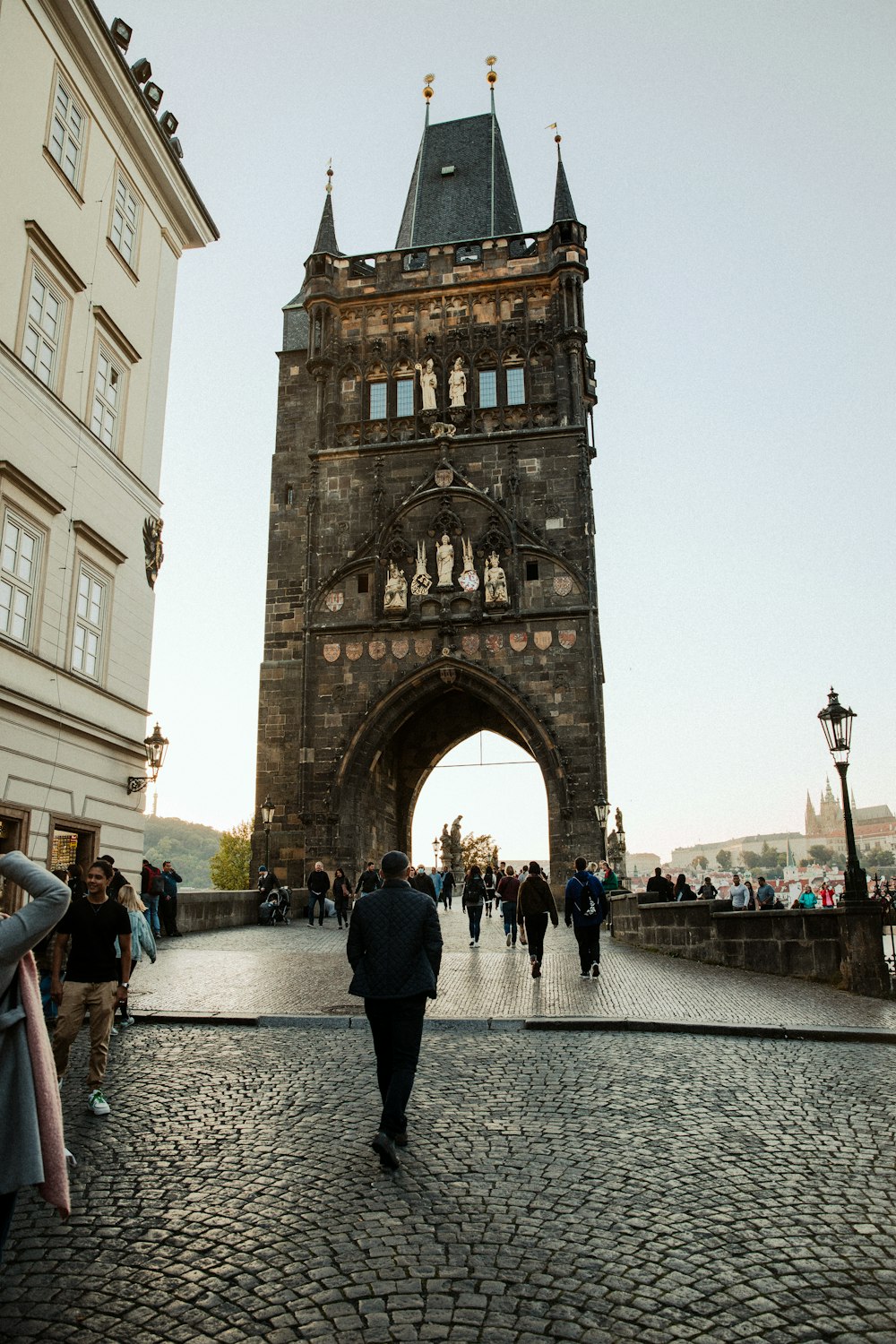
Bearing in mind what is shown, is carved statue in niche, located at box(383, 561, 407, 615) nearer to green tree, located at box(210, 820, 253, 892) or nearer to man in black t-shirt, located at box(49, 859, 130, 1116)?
man in black t-shirt, located at box(49, 859, 130, 1116)

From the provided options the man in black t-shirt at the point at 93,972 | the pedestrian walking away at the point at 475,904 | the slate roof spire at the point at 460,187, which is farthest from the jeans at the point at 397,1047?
the slate roof spire at the point at 460,187

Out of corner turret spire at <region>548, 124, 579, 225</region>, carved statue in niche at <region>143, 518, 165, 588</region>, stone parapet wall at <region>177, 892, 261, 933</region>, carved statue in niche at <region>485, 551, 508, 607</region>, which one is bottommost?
stone parapet wall at <region>177, 892, 261, 933</region>

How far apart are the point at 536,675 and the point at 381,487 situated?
287 inches

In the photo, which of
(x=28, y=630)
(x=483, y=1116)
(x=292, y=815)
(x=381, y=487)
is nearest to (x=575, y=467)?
(x=381, y=487)

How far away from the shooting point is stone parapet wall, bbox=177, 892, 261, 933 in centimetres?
1875

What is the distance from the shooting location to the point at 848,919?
10.7 metres

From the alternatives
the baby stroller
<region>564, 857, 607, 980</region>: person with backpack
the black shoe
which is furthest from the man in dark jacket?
the baby stroller

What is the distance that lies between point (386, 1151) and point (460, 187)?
36.9 meters

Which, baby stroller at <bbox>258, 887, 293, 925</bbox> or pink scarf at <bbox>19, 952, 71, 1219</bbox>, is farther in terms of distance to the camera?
baby stroller at <bbox>258, 887, 293, 925</bbox>

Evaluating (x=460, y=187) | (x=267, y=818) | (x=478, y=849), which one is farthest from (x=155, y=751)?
(x=478, y=849)

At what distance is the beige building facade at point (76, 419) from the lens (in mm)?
11484

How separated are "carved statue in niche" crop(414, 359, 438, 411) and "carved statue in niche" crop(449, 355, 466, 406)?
1.78 ft

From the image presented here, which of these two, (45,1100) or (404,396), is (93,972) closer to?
(45,1100)

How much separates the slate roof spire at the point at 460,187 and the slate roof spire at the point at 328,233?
286 centimetres
